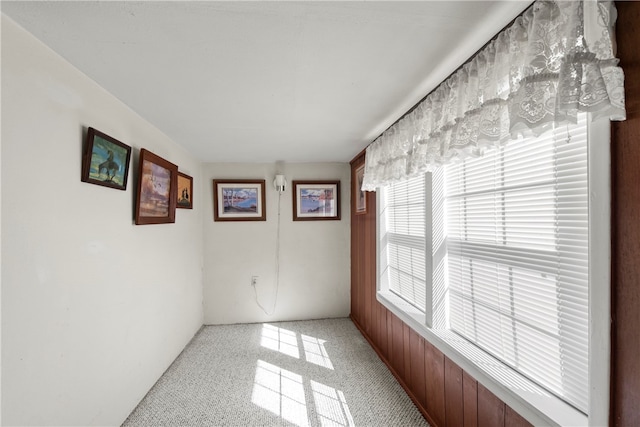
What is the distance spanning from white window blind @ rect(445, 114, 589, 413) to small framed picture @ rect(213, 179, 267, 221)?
242cm

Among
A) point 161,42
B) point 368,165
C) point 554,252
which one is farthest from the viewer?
point 368,165

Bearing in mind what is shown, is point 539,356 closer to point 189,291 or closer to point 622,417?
point 622,417

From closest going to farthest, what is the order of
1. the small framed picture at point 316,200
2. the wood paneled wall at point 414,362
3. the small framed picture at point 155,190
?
the wood paneled wall at point 414,362 < the small framed picture at point 155,190 < the small framed picture at point 316,200

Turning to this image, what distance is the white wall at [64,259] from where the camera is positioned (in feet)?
3.24

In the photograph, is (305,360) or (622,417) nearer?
(622,417)

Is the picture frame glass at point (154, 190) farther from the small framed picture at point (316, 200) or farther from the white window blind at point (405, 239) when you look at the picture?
the white window blind at point (405, 239)

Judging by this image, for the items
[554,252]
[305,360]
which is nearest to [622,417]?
[554,252]

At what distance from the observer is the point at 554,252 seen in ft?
3.12

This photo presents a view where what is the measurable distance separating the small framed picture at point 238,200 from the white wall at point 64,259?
1305 millimetres

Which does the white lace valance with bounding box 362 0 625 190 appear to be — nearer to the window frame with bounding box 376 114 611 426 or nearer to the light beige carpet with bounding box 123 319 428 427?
the window frame with bounding box 376 114 611 426

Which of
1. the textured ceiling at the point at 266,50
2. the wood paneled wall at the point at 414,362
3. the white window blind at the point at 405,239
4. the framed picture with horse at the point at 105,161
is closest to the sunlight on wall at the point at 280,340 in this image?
the wood paneled wall at the point at 414,362

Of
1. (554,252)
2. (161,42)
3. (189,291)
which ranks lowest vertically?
(189,291)

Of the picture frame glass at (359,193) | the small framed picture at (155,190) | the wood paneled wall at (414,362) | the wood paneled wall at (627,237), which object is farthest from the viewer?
the picture frame glass at (359,193)

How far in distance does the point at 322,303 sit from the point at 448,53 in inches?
119
